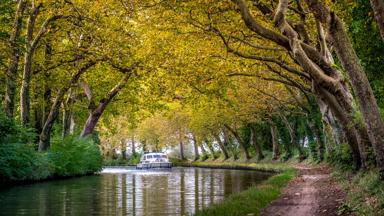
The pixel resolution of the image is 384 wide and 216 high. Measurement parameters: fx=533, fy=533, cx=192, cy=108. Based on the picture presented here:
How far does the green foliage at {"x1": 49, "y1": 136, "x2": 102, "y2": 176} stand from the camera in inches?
1369

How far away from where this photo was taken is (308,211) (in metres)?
13.3

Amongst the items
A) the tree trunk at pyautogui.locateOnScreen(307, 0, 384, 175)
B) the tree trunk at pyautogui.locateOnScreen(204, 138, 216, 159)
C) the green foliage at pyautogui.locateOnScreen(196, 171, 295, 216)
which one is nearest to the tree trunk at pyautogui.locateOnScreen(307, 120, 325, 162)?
the green foliage at pyautogui.locateOnScreen(196, 171, 295, 216)

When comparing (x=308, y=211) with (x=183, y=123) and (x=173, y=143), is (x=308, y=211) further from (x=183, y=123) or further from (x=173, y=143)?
(x=173, y=143)

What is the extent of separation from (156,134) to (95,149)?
1599 inches

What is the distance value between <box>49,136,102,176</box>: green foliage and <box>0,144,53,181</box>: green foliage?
241cm

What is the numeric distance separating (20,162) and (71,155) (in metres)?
10.8

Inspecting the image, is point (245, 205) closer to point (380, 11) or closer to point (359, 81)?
point (359, 81)

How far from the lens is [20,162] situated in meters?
26.0

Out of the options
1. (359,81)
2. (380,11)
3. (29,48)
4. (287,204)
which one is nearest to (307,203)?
(287,204)

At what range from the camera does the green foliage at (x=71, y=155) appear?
114 feet

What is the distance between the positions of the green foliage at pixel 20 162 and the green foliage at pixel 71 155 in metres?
2.41

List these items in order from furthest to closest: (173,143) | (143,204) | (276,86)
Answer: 1. (173,143)
2. (276,86)
3. (143,204)

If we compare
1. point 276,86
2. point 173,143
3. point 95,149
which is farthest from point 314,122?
point 173,143

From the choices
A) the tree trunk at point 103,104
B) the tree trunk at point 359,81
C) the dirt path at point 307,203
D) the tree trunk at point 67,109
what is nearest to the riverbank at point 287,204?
the dirt path at point 307,203
